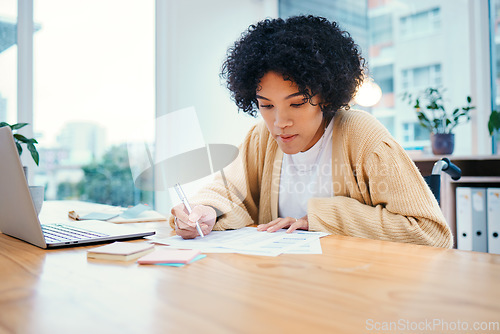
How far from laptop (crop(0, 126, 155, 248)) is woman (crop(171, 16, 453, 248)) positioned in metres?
0.18

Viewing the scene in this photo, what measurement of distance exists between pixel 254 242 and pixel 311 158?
1.90ft

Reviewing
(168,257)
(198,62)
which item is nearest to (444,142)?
(198,62)

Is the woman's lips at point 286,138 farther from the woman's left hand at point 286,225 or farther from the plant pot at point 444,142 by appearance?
the plant pot at point 444,142

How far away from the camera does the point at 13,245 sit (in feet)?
2.78

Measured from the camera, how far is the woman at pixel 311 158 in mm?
971

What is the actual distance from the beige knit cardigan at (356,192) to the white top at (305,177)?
0.05 metres

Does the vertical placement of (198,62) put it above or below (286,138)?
above

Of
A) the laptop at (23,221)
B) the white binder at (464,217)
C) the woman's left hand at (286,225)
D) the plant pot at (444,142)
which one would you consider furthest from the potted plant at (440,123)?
the laptop at (23,221)

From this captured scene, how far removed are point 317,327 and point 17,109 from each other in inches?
114

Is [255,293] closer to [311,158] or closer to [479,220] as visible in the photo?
[311,158]

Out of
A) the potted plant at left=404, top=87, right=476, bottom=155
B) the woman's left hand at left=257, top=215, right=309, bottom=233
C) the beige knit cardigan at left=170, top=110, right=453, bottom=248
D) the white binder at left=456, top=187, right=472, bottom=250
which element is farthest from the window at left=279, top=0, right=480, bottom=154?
the woman's left hand at left=257, top=215, right=309, bottom=233

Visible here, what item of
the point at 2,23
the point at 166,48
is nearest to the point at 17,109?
the point at 2,23

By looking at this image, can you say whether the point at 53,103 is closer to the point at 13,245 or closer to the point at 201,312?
the point at 13,245

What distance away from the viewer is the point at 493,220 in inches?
78.1
